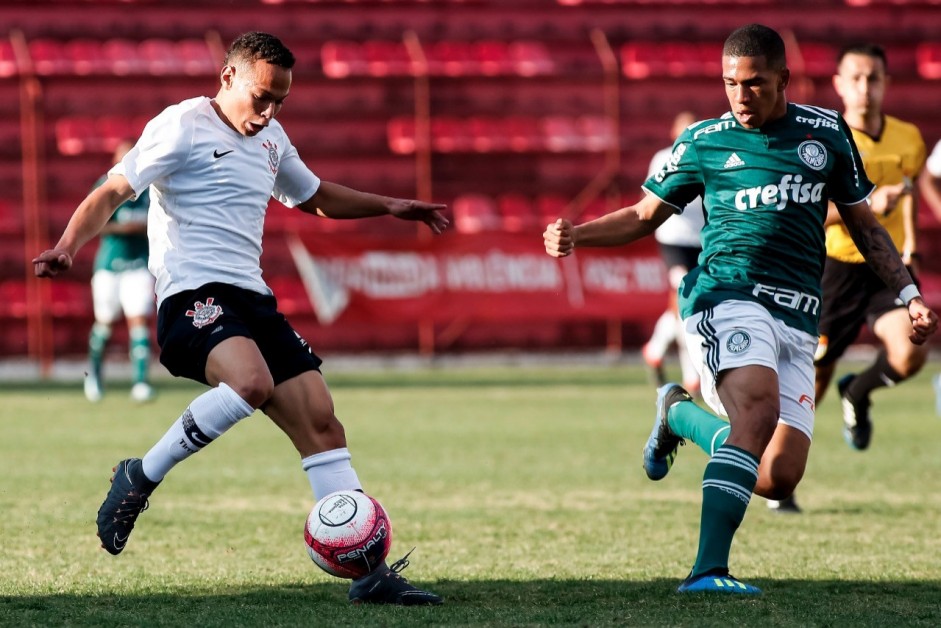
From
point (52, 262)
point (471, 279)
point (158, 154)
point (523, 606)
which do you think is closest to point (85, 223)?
point (52, 262)

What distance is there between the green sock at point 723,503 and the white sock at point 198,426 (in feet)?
5.38

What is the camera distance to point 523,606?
15.8 ft

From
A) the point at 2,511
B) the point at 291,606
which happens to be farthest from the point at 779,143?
the point at 2,511

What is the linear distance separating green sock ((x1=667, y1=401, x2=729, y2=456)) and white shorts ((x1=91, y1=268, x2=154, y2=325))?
857 centimetres

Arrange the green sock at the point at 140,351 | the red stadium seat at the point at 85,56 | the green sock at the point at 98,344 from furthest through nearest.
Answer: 1. the red stadium seat at the point at 85,56
2. the green sock at the point at 98,344
3. the green sock at the point at 140,351

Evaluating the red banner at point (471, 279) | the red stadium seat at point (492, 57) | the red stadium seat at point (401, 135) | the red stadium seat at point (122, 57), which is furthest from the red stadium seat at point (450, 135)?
the red stadium seat at point (122, 57)

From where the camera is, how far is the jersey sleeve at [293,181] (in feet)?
18.5

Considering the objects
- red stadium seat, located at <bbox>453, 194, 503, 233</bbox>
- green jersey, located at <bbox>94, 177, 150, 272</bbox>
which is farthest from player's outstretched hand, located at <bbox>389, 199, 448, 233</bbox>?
red stadium seat, located at <bbox>453, 194, 503, 233</bbox>

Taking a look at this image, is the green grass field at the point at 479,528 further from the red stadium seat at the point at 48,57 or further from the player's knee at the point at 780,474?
the red stadium seat at the point at 48,57

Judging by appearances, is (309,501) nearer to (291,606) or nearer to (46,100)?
(291,606)

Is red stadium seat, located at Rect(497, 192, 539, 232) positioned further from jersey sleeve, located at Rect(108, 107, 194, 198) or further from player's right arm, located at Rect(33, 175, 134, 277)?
player's right arm, located at Rect(33, 175, 134, 277)

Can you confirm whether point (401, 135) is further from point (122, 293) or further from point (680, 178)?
point (680, 178)

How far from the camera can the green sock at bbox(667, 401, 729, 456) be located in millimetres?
5418

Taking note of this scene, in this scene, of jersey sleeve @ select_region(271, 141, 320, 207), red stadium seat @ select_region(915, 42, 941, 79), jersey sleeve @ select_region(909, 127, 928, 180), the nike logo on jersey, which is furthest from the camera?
red stadium seat @ select_region(915, 42, 941, 79)
